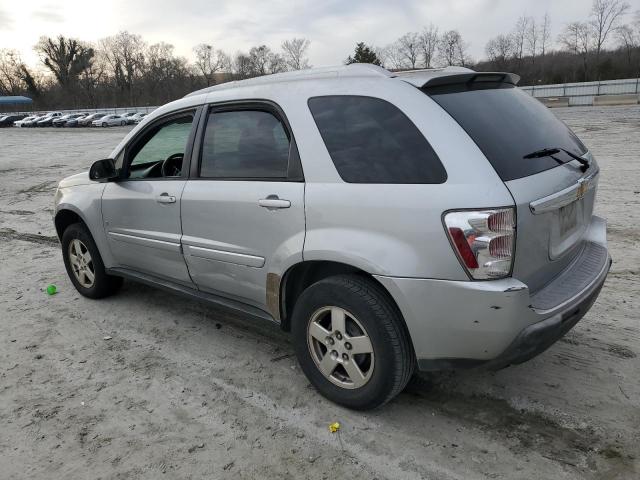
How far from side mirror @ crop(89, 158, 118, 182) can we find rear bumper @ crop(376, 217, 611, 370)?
271cm

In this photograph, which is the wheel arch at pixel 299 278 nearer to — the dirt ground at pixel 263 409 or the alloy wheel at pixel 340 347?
the alloy wheel at pixel 340 347

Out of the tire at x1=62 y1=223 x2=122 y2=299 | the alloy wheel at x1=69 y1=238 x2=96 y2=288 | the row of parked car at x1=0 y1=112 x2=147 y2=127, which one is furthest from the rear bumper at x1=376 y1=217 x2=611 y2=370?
the row of parked car at x1=0 y1=112 x2=147 y2=127

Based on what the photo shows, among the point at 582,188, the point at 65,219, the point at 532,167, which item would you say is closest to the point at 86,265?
the point at 65,219

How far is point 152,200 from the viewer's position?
391cm

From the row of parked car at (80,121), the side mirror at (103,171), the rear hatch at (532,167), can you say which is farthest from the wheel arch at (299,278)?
the row of parked car at (80,121)

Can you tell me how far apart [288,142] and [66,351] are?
7.86 ft

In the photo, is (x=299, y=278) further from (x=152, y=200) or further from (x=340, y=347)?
(x=152, y=200)

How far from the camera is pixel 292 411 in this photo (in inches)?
120

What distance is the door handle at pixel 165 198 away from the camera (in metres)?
3.73

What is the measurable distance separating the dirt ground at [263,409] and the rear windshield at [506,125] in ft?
4.50

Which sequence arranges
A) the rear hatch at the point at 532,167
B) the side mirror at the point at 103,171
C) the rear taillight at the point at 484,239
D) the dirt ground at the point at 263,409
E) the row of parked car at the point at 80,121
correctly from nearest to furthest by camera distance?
1. the rear taillight at the point at 484,239
2. the rear hatch at the point at 532,167
3. the dirt ground at the point at 263,409
4. the side mirror at the point at 103,171
5. the row of parked car at the point at 80,121

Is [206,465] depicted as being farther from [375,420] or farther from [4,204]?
[4,204]

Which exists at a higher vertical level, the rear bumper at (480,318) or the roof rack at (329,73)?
the roof rack at (329,73)

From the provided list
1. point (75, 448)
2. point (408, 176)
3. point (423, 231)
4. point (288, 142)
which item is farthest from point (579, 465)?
point (75, 448)
